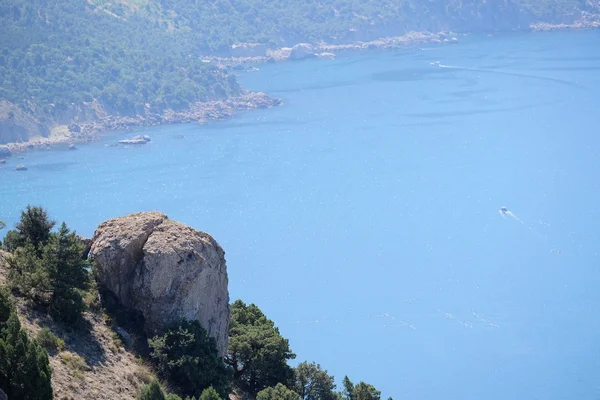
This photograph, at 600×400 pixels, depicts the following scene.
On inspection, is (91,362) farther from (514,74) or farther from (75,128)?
(514,74)

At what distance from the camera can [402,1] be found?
458ft

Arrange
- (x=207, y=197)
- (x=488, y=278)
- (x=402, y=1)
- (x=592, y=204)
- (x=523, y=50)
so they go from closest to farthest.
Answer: (x=488, y=278) → (x=592, y=204) → (x=207, y=197) → (x=523, y=50) → (x=402, y=1)

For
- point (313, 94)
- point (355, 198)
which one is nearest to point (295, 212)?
point (355, 198)

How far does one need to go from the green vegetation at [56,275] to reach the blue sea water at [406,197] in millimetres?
25444

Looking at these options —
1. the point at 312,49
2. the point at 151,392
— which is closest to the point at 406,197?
the point at 151,392

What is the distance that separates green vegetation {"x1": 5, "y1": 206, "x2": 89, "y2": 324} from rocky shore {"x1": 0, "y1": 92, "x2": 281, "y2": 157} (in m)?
66.9

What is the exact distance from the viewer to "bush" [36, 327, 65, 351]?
45.9 ft

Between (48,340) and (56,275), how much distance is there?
5.60 ft

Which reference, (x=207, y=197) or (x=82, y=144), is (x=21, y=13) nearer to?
(x=82, y=144)

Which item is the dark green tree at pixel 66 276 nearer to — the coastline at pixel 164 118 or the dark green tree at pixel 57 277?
the dark green tree at pixel 57 277

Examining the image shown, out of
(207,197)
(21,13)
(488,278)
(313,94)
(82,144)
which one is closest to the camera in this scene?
(488,278)

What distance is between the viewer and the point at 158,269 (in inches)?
647

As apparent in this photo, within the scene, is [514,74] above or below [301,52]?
below

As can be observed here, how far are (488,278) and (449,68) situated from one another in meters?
61.6
